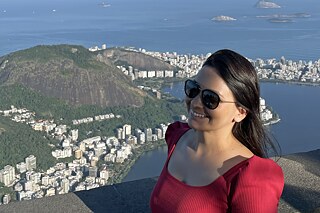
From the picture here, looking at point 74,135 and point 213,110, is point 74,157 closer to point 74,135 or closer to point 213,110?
point 74,135

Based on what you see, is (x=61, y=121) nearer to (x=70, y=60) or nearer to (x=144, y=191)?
(x=70, y=60)

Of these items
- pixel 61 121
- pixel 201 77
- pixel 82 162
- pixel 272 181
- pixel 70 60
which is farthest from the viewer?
pixel 70 60

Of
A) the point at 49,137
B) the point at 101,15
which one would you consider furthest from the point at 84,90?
the point at 101,15

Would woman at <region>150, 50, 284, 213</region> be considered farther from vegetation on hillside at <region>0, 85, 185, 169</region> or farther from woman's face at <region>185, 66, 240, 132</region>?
vegetation on hillside at <region>0, 85, 185, 169</region>

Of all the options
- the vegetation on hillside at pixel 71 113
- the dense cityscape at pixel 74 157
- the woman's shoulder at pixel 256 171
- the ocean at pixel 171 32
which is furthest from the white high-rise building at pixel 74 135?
the ocean at pixel 171 32

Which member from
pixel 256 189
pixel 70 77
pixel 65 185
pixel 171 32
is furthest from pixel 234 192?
pixel 171 32

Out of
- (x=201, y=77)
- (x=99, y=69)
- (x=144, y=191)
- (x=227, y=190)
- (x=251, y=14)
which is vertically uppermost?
(x=201, y=77)

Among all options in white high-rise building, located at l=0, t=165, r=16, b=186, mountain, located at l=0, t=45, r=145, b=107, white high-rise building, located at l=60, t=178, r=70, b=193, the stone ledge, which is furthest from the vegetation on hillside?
the stone ledge
